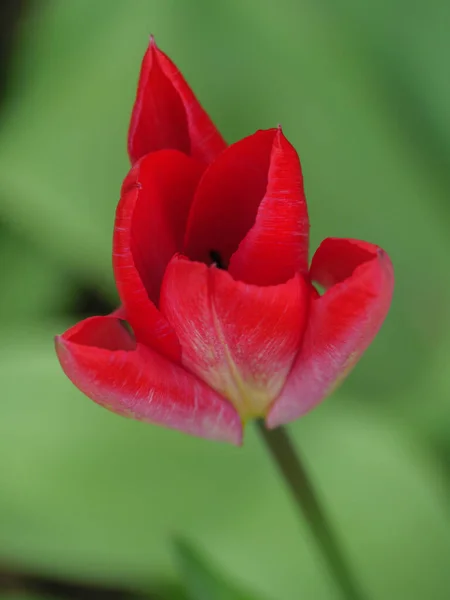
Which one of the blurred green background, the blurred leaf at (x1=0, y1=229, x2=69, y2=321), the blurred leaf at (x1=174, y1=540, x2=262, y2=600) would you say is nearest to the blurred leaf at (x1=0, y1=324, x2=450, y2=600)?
the blurred green background

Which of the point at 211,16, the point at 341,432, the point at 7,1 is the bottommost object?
the point at 341,432

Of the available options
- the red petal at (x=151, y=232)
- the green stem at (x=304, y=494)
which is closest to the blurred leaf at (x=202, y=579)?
the green stem at (x=304, y=494)

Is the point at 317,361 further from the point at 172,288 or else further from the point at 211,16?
the point at 211,16

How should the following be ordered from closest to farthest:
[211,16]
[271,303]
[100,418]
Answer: [271,303]
[100,418]
[211,16]

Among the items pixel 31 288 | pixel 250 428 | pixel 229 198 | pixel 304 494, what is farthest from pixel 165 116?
pixel 31 288

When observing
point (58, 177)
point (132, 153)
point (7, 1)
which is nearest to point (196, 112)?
point (132, 153)

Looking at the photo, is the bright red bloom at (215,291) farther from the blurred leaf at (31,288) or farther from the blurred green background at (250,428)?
the blurred leaf at (31,288)

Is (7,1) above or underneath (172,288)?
above

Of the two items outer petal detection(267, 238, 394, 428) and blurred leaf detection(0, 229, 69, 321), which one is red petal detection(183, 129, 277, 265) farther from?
blurred leaf detection(0, 229, 69, 321)
